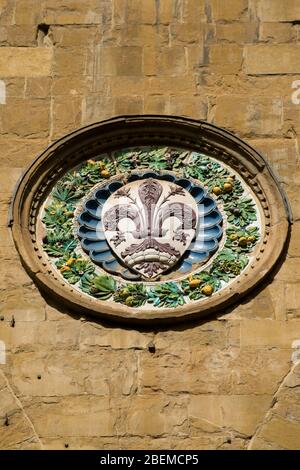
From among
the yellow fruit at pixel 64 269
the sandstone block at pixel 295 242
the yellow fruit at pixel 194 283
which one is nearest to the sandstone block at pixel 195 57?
the sandstone block at pixel 295 242

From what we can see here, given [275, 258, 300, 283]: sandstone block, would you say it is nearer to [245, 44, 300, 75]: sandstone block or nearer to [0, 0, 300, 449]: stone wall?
[0, 0, 300, 449]: stone wall

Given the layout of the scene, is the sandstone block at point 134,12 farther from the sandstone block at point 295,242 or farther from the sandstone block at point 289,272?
the sandstone block at point 289,272

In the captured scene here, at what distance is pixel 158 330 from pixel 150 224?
1.10 meters

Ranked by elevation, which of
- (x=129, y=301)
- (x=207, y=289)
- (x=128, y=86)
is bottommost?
(x=129, y=301)

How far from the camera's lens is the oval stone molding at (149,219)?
1301 centimetres

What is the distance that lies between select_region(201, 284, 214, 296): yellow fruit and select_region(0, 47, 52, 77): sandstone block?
2.52 m

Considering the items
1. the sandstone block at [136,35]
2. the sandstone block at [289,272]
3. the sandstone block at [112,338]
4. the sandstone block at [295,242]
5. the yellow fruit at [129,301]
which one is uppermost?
the sandstone block at [136,35]

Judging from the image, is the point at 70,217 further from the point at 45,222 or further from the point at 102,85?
the point at 102,85

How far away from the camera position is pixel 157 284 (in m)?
13.1

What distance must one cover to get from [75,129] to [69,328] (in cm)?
193

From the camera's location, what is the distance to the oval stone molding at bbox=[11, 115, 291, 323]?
13008 mm

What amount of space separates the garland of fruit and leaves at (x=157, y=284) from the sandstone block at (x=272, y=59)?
98 cm

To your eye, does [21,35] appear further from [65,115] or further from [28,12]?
[65,115]

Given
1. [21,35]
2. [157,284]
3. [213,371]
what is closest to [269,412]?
[213,371]
